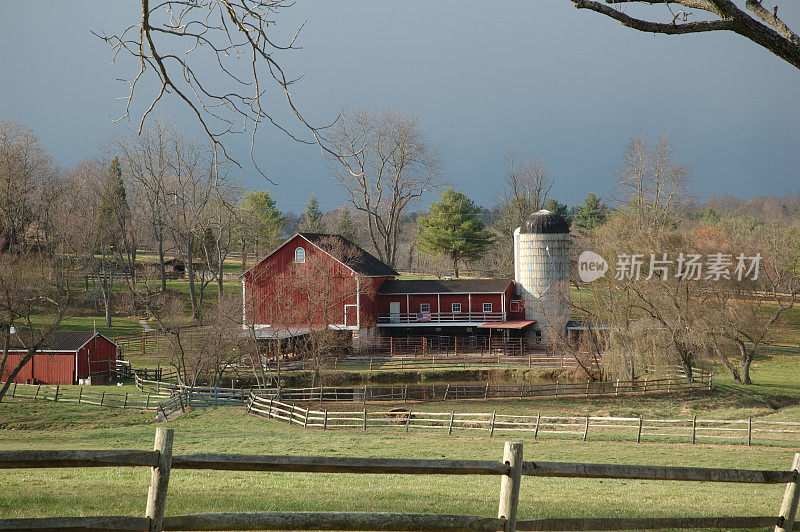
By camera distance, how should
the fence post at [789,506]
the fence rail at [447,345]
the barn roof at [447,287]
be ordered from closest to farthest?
the fence post at [789,506] < the fence rail at [447,345] < the barn roof at [447,287]

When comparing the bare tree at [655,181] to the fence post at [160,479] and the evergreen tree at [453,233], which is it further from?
the fence post at [160,479]

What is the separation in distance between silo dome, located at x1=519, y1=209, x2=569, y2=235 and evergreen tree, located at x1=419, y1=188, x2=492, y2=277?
19.1 m

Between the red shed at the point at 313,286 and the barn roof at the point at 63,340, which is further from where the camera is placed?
the red shed at the point at 313,286

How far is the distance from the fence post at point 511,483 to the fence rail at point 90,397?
28.2 m

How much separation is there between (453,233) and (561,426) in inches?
1774

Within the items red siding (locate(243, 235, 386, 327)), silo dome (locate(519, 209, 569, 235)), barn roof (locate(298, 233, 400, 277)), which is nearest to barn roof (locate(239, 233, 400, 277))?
barn roof (locate(298, 233, 400, 277))

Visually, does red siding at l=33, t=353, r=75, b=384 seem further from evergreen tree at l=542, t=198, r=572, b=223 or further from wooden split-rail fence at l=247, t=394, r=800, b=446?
evergreen tree at l=542, t=198, r=572, b=223

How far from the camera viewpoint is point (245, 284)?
4997 cm

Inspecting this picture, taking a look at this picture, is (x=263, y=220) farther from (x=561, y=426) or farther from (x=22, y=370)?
(x=561, y=426)

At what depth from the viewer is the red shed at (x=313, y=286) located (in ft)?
153

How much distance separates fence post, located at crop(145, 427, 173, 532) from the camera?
13.1 ft

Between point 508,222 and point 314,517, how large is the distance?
7761cm

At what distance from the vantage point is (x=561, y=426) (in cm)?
2508

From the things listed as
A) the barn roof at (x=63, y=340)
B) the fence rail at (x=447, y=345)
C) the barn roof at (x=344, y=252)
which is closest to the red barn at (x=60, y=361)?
the barn roof at (x=63, y=340)
